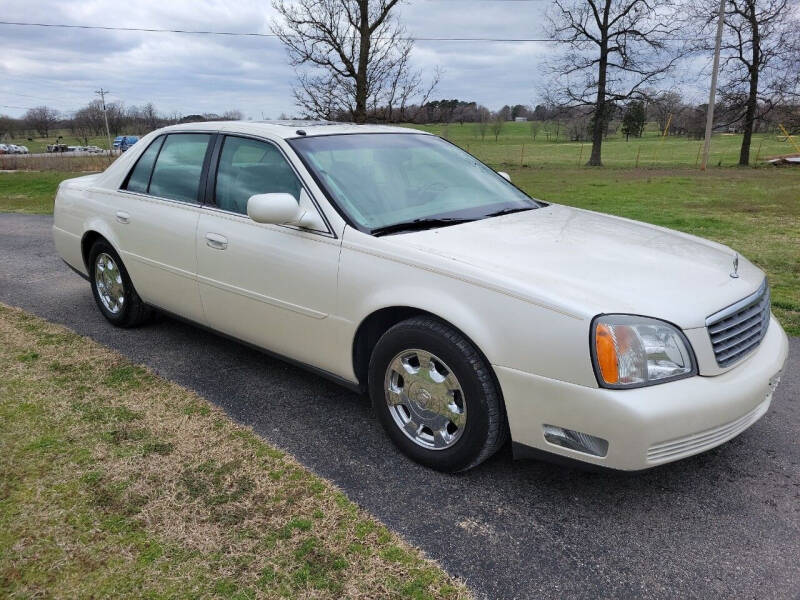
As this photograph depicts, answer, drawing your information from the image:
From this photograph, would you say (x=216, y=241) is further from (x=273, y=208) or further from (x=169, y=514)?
(x=169, y=514)

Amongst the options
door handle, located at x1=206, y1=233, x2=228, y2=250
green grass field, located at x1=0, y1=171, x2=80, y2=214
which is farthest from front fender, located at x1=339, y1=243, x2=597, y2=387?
green grass field, located at x1=0, y1=171, x2=80, y2=214

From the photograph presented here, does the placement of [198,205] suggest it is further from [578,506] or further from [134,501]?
[578,506]

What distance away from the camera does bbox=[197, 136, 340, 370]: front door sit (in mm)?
3266

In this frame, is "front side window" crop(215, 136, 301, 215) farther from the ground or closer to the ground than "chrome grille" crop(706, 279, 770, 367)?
farther from the ground

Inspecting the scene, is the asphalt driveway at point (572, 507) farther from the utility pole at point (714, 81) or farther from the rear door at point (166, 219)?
the utility pole at point (714, 81)

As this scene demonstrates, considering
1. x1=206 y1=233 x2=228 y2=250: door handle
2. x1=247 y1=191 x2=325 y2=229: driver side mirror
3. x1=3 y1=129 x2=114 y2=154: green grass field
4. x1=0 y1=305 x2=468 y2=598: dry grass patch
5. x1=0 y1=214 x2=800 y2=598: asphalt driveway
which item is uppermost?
x1=3 y1=129 x2=114 y2=154: green grass field

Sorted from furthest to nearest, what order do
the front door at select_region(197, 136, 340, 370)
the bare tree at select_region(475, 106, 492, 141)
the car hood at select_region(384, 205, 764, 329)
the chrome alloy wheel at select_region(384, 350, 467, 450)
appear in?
the bare tree at select_region(475, 106, 492, 141)
the front door at select_region(197, 136, 340, 370)
the chrome alloy wheel at select_region(384, 350, 467, 450)
the car hood at select_region(384, 205, 764, 329)

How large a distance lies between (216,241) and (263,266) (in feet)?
1.58

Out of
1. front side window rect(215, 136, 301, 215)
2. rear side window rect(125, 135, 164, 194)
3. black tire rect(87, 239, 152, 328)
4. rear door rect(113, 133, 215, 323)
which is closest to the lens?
front side window rect(215, 136, 301, 215)

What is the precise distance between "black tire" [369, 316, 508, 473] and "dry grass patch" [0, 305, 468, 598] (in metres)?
0.48

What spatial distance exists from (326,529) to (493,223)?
1788 millimetres

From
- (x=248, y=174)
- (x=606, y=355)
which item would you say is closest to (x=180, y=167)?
(x=248, y=174)

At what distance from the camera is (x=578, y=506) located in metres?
2.73

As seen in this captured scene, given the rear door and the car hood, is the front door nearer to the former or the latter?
the rear door
